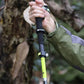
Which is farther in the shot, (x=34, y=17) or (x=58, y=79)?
(x=58, y=79)

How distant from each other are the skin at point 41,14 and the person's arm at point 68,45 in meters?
0.05

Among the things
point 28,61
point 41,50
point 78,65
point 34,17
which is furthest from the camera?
point 28,61

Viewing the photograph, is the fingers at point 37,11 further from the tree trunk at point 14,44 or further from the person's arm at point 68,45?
the tree trunk at point 14,44

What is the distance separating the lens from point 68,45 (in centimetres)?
165

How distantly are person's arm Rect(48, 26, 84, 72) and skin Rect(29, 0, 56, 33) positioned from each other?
0.05 meters

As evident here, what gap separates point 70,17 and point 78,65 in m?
1.02

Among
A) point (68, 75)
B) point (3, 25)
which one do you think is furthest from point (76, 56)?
point (68, 75)

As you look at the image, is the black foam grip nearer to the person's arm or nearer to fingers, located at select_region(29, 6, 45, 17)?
fingers, located at select_region(29, 6, 45, 17)

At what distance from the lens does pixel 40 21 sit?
1.48 meters

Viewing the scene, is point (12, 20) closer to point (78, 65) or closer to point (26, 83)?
point (26, 83)

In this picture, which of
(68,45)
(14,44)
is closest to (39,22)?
(68,45)

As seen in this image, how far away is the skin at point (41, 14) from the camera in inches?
58.8

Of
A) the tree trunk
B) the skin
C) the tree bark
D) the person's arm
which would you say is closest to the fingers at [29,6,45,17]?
the skin

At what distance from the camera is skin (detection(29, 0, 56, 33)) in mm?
1494
